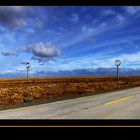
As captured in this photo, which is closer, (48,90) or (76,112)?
(76,112)

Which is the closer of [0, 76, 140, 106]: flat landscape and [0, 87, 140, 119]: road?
[0, 87, 140, 119]: road

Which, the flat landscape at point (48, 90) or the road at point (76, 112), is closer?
the road at point (76, 112)

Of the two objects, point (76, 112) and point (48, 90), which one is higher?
point (48, 90)

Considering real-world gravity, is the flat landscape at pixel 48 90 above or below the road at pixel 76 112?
above

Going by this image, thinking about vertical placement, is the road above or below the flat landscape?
below
